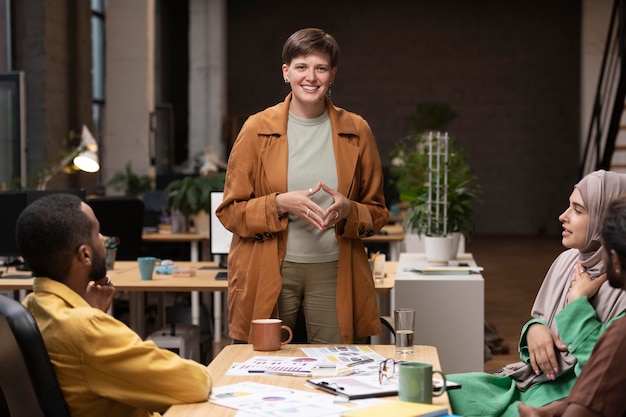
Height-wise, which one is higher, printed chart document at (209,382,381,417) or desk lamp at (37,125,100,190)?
desk lamp at (37,125,100,190)

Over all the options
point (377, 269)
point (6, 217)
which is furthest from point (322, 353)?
point (6, 217)

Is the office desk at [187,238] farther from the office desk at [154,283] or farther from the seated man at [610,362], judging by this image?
the seated man at [610,362]

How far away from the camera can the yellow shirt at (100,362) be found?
2006 millimetres

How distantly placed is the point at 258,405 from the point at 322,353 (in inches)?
22.3

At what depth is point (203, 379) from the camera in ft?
7.02

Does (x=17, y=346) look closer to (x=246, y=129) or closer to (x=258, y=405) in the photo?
(x=258, y=405)

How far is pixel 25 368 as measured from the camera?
1.95m

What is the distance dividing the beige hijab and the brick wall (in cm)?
Answer: 1492

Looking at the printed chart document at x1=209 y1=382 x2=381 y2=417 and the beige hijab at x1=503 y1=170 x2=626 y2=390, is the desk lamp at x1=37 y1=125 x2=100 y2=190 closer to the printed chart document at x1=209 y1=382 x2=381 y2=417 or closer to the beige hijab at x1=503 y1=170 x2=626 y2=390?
the beige hijab at x1=503 y1=170 x2=626 y2=390

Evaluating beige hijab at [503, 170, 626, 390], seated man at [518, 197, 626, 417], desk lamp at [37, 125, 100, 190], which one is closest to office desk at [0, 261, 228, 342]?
desk lamp at [37, 125, 100, 190]

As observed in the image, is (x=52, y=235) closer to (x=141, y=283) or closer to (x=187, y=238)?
(x=141, y=283)

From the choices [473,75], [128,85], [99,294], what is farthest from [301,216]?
[473,75]

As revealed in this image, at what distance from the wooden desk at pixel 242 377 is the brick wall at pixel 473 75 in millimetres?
14967

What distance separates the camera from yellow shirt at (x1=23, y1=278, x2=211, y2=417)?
6.58 feet
